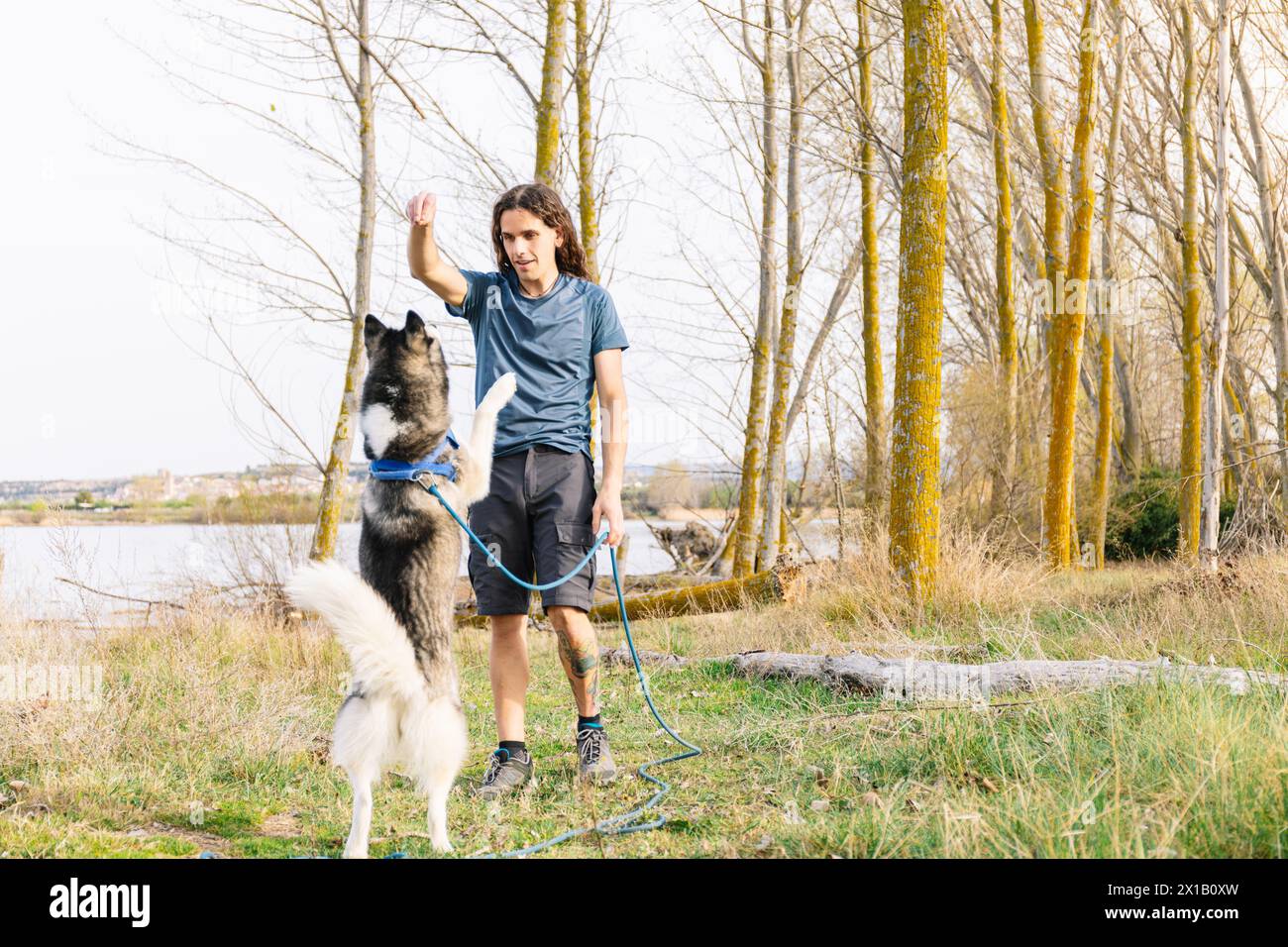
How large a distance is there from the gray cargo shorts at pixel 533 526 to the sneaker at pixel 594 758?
60cm

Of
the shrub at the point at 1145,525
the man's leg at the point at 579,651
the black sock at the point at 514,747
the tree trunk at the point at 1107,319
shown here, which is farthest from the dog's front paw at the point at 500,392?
the shrub at the point at 1145,525

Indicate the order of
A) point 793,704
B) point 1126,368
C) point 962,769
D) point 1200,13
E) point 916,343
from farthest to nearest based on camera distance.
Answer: point 1126,368
point 1200,13
point 916,343
point 793,704
point 962,769

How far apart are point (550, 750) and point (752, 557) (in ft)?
25.5

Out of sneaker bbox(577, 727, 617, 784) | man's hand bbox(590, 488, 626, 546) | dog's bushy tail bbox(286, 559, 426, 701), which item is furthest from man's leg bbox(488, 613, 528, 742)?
dog's bushy tail bbox(286, 559, 426, 701)

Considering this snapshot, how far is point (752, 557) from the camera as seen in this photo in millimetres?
12047

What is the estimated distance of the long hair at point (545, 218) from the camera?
362 cm

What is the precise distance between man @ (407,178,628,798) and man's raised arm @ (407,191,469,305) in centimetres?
3

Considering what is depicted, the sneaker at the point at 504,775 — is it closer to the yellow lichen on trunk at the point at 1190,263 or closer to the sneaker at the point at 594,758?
the sneaker at the point at 594,758

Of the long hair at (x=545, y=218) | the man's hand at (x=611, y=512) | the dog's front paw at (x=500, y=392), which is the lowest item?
the man's hand at (x=611, y=512)

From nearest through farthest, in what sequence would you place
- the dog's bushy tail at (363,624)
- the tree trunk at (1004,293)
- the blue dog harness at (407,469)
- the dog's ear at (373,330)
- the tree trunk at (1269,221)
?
the dog's bushy tail at (363,624) → the blue dog harness at (407,469) → the dog's ear at (373,330) → the tree trunk at (1269,221) → the tree trunk at (1004,293)

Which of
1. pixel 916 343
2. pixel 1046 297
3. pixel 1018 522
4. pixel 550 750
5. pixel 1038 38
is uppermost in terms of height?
pixel 1038 38
